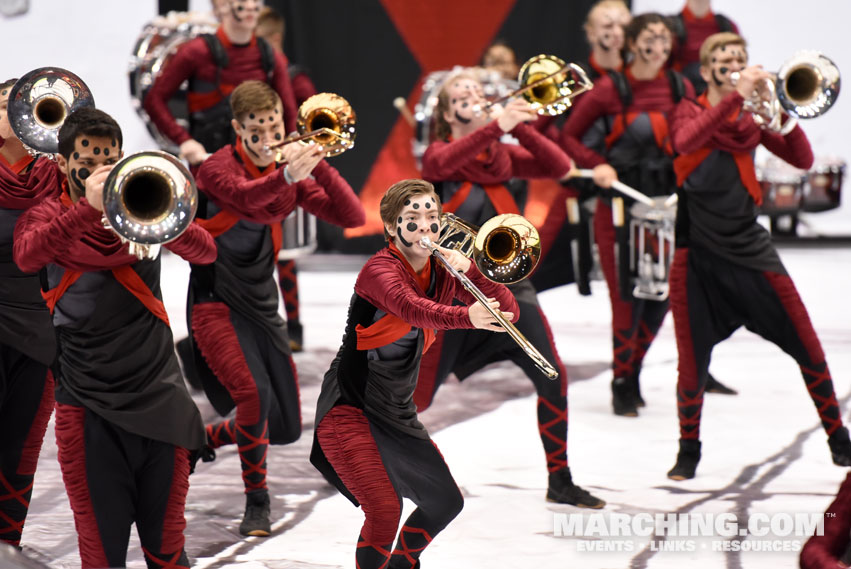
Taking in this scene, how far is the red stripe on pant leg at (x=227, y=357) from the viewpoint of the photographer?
14.9ft

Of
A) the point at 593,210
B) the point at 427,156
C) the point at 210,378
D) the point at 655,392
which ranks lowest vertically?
the point at 655,392

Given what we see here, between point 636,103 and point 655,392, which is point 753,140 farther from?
point 655,392

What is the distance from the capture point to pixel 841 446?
5.25 m

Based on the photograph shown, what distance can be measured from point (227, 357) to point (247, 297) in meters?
0.24

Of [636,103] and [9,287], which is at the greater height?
[636,103]

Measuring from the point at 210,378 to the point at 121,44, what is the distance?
5972mm

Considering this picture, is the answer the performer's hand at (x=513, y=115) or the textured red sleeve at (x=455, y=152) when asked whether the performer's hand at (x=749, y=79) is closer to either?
the performer's hand at (x=513, y=115)

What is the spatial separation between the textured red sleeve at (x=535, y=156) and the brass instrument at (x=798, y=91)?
2.59ft

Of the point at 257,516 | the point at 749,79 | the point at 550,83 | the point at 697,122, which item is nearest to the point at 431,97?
the point at 550,83

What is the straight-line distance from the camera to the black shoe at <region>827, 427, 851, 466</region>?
5.24m

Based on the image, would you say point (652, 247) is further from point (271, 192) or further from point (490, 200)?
point (271, 192)

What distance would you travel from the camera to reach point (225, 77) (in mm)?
6695

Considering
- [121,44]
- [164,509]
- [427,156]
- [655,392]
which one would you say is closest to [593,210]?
[655,392]

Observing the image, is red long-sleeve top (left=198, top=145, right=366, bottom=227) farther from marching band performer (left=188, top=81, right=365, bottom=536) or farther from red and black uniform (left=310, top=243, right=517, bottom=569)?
red and black uniform (left=310, top=243, right=517, bottom=569)
